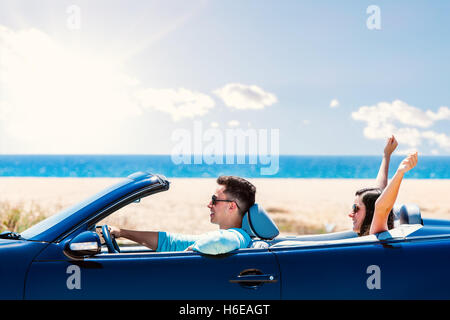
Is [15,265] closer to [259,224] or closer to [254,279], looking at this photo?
[254,279]

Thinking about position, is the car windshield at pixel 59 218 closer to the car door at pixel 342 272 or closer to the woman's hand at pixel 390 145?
the car door at pixel 342 272

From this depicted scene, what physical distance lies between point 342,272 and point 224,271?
2.11 feet

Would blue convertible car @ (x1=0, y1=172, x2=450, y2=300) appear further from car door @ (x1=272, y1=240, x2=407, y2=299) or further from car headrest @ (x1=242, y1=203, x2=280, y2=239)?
car headrest @ (x1=242, y1=203, x2=280, y2=239)

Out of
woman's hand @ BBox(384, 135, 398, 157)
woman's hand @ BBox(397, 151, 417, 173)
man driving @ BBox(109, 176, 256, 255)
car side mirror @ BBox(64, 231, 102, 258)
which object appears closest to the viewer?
car side mirror @ BBox(64, 231, 102, 258)

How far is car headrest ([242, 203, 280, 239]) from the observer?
11.0 ft

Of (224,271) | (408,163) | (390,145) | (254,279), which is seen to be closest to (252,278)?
(254,279)

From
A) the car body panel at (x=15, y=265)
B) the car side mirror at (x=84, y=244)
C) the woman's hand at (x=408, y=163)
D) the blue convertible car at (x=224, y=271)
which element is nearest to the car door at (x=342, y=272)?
the blue convertible car at (x=224, y=271)

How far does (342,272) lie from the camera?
2.80 meters

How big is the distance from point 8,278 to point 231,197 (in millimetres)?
1434

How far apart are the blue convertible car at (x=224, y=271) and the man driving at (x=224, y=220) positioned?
0.20 metres

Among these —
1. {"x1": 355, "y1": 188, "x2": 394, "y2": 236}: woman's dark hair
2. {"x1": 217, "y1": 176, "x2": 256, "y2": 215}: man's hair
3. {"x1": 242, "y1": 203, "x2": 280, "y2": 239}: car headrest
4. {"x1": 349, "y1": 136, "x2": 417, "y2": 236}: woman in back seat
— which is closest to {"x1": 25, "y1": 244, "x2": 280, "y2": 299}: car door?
{"x1": 242, "y1": 203, "x2": 280, "y2": 239}: car headrest

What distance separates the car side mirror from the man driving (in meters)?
0.55
